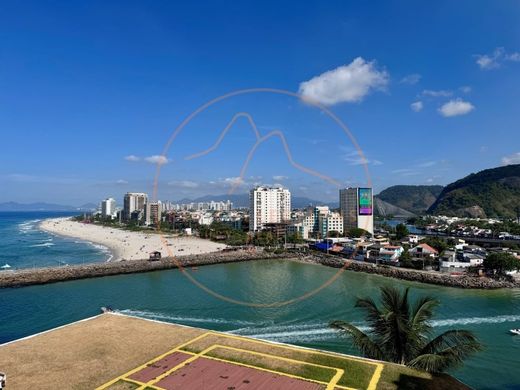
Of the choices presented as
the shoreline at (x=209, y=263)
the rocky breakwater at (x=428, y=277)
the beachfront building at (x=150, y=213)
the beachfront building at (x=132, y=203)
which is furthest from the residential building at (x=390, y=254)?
the beachfront building at (x=132, y=203)

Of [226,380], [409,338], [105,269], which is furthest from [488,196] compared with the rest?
[226,380]

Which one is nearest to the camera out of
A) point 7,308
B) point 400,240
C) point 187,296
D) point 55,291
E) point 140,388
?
point 140,388

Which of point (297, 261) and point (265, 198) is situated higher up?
point (265, 198)

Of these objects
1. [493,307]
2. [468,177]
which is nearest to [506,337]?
[493,307]

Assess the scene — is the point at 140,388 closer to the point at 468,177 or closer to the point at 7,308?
the point at 7,308

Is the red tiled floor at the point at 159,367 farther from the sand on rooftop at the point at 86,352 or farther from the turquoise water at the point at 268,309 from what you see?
the turquoise water at the point at 268,309

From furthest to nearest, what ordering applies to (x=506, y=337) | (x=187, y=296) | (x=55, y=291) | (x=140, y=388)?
(x=55, y=291)
(x=187, y=296)
(x=506, y=337)
(x=140, y=388)

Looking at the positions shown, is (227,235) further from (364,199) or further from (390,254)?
(390,254)
